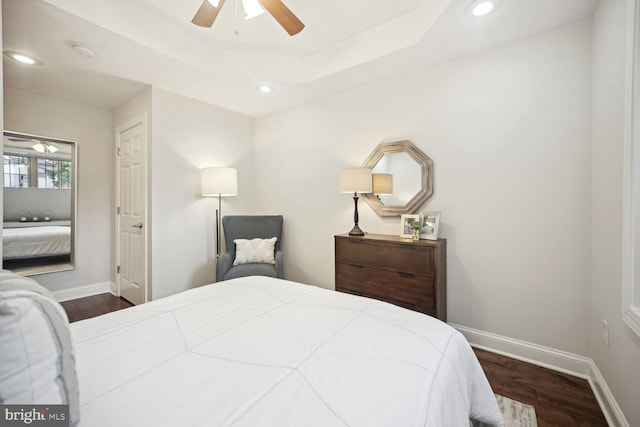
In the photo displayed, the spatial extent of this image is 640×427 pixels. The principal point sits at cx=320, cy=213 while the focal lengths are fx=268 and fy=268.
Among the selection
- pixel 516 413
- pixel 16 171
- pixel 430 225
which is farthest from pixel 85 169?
pixel 516 413

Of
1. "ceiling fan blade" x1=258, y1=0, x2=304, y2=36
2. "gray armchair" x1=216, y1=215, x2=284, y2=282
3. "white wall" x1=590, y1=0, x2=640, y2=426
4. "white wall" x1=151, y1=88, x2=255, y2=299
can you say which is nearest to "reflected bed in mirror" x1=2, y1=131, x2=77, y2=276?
"white wall" x1=151, y1=88, x2=255, y2=299

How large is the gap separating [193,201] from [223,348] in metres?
2.71

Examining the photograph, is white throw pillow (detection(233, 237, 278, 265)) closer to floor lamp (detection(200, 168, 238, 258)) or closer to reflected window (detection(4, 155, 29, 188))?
floor lamp (detection(200, 168, 238, 258))

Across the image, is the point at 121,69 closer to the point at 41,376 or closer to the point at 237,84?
the point at 237,84

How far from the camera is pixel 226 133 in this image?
3613 mm

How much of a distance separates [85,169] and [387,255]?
398 cm

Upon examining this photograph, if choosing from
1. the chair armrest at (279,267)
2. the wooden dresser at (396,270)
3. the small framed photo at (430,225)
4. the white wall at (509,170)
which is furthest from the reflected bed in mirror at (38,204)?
the small framed photo at (430,225)

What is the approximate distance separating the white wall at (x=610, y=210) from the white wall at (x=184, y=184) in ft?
11.7

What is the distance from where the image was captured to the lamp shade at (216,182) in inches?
121

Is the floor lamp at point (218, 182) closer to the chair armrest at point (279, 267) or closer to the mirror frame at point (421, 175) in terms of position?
the chair armrest at point (279, 267)

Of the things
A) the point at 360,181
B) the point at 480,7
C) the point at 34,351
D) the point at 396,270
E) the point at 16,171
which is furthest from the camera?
the point at 16,171

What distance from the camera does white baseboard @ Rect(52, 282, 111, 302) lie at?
132 inches

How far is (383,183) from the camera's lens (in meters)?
2.68

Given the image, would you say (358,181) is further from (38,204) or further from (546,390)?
(38,204)
